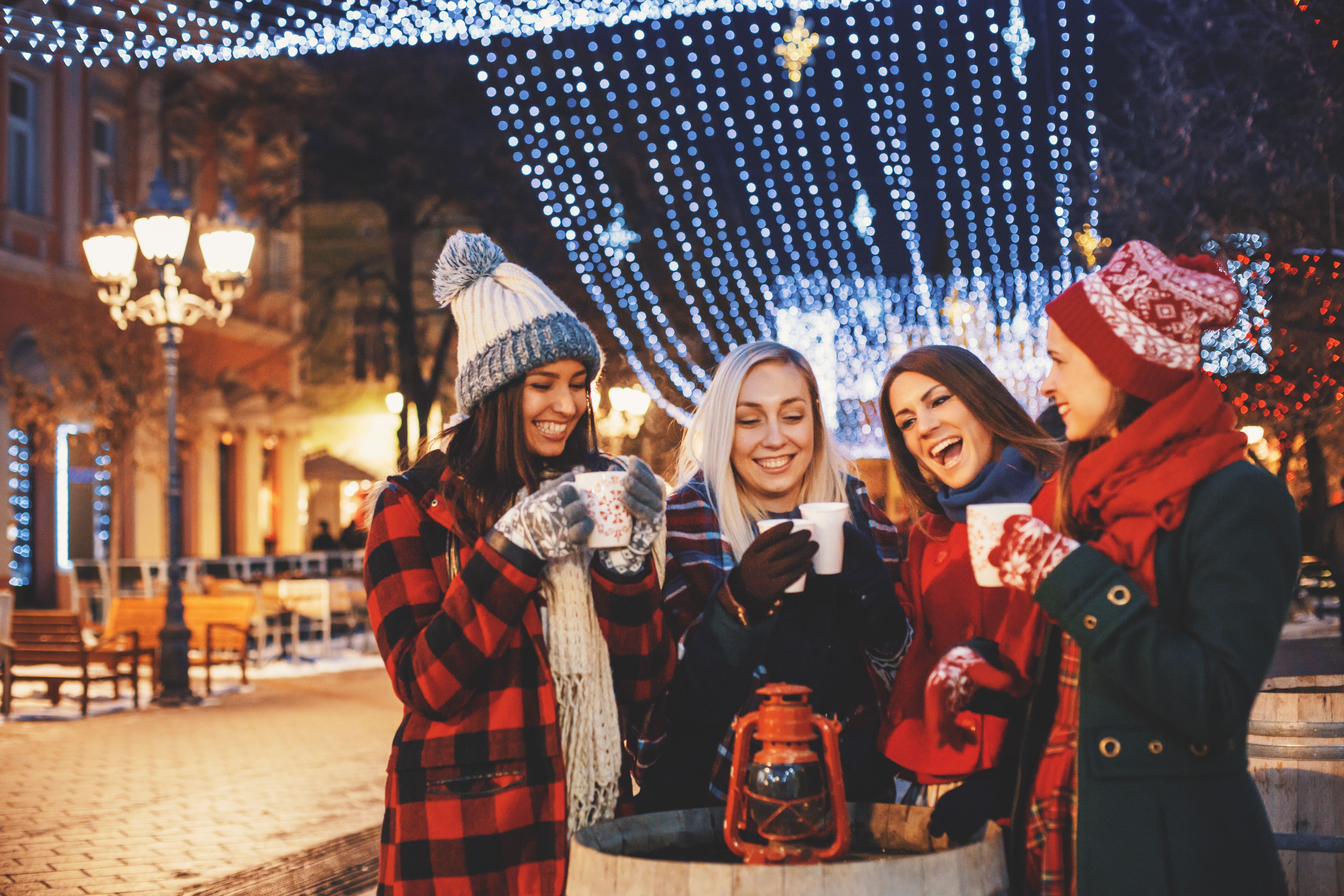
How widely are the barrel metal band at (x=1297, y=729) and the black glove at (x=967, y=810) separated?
74.8 inches

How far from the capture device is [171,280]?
12.1 metres

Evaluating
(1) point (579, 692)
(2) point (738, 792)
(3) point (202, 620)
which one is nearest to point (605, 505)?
(1) point (579, 692)

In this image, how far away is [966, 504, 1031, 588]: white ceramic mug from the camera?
2.05m

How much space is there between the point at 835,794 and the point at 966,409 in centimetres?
135

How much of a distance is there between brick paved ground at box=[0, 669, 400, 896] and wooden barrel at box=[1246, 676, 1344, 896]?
4674mm

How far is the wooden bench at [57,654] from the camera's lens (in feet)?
37.6

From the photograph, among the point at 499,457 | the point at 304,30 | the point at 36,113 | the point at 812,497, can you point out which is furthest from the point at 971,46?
the point at 36,113

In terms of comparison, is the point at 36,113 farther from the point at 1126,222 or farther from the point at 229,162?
the point at 1126,222

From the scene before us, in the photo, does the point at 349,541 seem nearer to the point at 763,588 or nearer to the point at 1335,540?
the point at 1335,540

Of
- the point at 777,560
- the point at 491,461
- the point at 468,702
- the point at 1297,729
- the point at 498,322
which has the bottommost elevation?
the point at 1297,729

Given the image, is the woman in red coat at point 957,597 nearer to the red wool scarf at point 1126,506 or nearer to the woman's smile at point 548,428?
the red wool scarf at point 1126,506

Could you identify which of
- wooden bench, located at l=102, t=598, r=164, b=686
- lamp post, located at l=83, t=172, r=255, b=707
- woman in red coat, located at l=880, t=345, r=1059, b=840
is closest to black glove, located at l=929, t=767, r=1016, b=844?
woman in red coat, located at l=880, t=345, r=1059, b=840

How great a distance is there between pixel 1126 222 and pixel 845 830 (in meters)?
10.5

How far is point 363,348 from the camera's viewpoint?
28359mm
